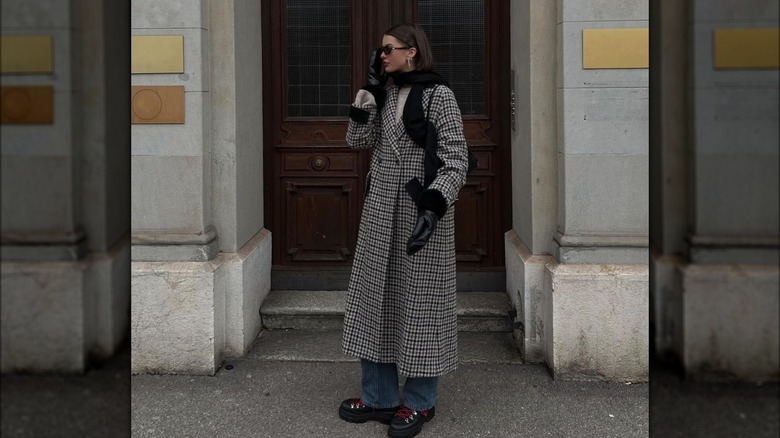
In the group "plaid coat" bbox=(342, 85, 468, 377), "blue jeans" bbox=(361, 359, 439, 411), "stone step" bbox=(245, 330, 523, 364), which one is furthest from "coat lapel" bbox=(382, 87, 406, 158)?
"stone step" bbox=(245, 330, 523, 364)

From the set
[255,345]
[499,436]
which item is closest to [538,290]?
[499,436]

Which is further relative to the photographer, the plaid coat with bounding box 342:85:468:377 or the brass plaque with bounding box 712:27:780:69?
the plaid coat with bounding box 342:85:468:377

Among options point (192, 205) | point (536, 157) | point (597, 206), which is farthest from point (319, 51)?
point (597, 206)

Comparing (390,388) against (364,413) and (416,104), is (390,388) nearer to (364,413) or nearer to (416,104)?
(364,413)

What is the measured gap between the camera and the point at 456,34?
209 inches

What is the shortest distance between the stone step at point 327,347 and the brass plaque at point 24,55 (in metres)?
4.40

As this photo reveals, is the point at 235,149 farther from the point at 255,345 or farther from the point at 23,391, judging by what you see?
the point at 23,391

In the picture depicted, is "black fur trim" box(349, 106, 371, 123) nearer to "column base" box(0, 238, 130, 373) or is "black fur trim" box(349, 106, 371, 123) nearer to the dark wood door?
the dark wood door

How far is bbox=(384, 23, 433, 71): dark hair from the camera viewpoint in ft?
11.6

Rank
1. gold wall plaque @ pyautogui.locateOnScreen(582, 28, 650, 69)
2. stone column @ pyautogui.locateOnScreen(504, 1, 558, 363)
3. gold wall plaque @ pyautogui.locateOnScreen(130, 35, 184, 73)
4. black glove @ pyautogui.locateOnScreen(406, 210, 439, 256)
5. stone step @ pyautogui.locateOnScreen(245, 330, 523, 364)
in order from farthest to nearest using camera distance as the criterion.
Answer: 1. stone step @ pyautogui.locateOnScreen(245, 330, 523, 364)
2. stone column @ pyautogui.locateOnScreen(504, 1, 558, 363)
3. gold wall plaque @ pyautogui.locateOnScreen(130, 35, 184, 73)
4. gold wall plaque @ pyautogui.locateOnScreen(582, 28, 650, 69)
5. black glove @ pyautogui.locateOnScreen(406, 210, 439, 256)

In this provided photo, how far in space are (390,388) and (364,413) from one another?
0.19 m

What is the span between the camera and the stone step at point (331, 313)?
16.7 feet

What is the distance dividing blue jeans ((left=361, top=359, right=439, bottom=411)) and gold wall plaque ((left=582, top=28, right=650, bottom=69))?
2.03m

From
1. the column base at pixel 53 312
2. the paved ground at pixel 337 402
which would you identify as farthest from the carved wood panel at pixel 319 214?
the column base at pixel 53 312
